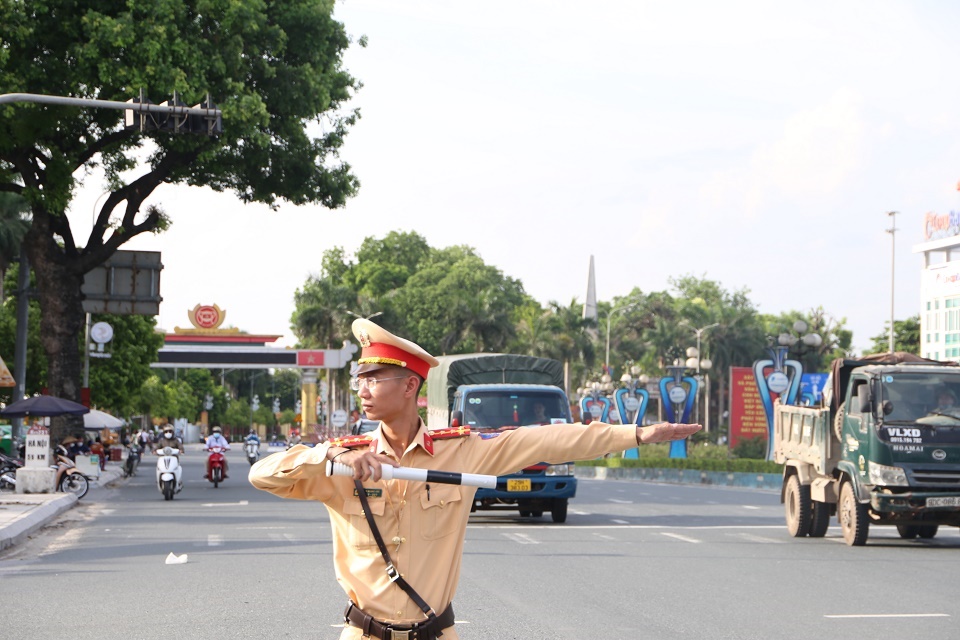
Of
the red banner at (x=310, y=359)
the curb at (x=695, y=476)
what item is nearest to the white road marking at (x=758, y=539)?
the curb at (x=695, y=476)

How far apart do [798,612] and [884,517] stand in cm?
685

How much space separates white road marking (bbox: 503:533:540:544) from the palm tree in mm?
34129

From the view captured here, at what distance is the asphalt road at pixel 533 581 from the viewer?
424 inches

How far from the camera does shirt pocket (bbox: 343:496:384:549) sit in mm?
4434

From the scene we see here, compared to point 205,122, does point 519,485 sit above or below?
below

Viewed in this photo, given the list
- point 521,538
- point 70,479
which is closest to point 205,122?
point 521,538

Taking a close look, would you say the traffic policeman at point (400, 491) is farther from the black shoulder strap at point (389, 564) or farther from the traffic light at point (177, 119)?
the traffic light at point (177, 119)

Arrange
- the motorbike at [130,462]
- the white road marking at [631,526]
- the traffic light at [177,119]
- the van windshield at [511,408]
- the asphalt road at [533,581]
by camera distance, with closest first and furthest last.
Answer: the asphalt road at [533,581], the traffic light at [177,119], the white road marking at [631,526], the van windshield at [511,408], the motorbike at [130,462]

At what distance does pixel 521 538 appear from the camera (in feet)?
62.3

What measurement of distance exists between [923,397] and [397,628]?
14.9m

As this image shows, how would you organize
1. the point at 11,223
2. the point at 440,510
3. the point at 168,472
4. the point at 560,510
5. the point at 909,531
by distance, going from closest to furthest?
the point at 440,510 → the point at 909,531 → the point at 560,510 → the point at 168,472 → the point at 11,223

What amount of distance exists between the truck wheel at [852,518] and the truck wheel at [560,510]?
16.1ft

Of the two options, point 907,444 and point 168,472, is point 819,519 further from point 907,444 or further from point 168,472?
point 168,472

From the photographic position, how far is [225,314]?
124500 millimetres
